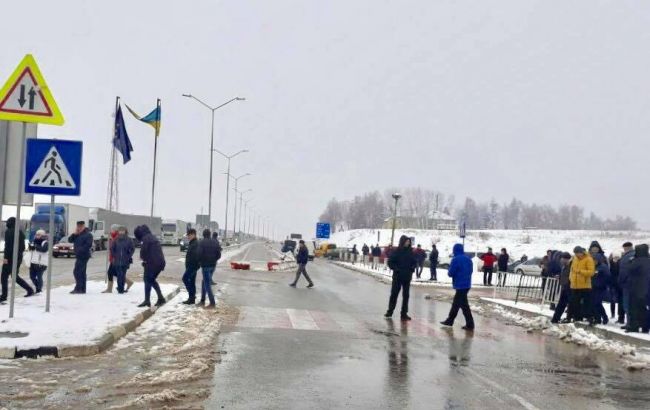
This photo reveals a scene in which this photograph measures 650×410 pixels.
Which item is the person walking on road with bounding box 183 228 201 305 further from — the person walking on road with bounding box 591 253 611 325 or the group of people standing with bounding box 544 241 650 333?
the person walking on road with bounding box 591 253 611 325

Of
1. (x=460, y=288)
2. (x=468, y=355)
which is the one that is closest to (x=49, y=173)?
(x=468, y=355)

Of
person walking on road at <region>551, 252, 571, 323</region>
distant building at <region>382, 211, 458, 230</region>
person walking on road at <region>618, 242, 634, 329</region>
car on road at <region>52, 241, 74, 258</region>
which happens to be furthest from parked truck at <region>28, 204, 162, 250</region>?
distant building at <region>382, 211, 458, 230</region>

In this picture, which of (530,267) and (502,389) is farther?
(530,267)

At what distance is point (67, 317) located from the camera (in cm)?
1152

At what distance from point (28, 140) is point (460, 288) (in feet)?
29.3

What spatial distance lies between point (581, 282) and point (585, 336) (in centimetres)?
157

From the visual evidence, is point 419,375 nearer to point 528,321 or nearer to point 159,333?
point 159,333

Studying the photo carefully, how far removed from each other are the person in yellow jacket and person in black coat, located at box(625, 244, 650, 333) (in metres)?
0.98

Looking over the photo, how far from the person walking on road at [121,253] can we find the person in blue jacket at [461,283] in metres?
7.64

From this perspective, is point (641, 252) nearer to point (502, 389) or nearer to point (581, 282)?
point (581, 282)

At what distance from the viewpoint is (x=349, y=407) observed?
6812 mm

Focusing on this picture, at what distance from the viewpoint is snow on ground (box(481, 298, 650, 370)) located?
11125mm

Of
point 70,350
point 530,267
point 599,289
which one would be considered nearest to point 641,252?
point 599,289

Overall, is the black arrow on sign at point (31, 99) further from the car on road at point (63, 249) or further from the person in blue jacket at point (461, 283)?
the car on road at point (63, 249)
